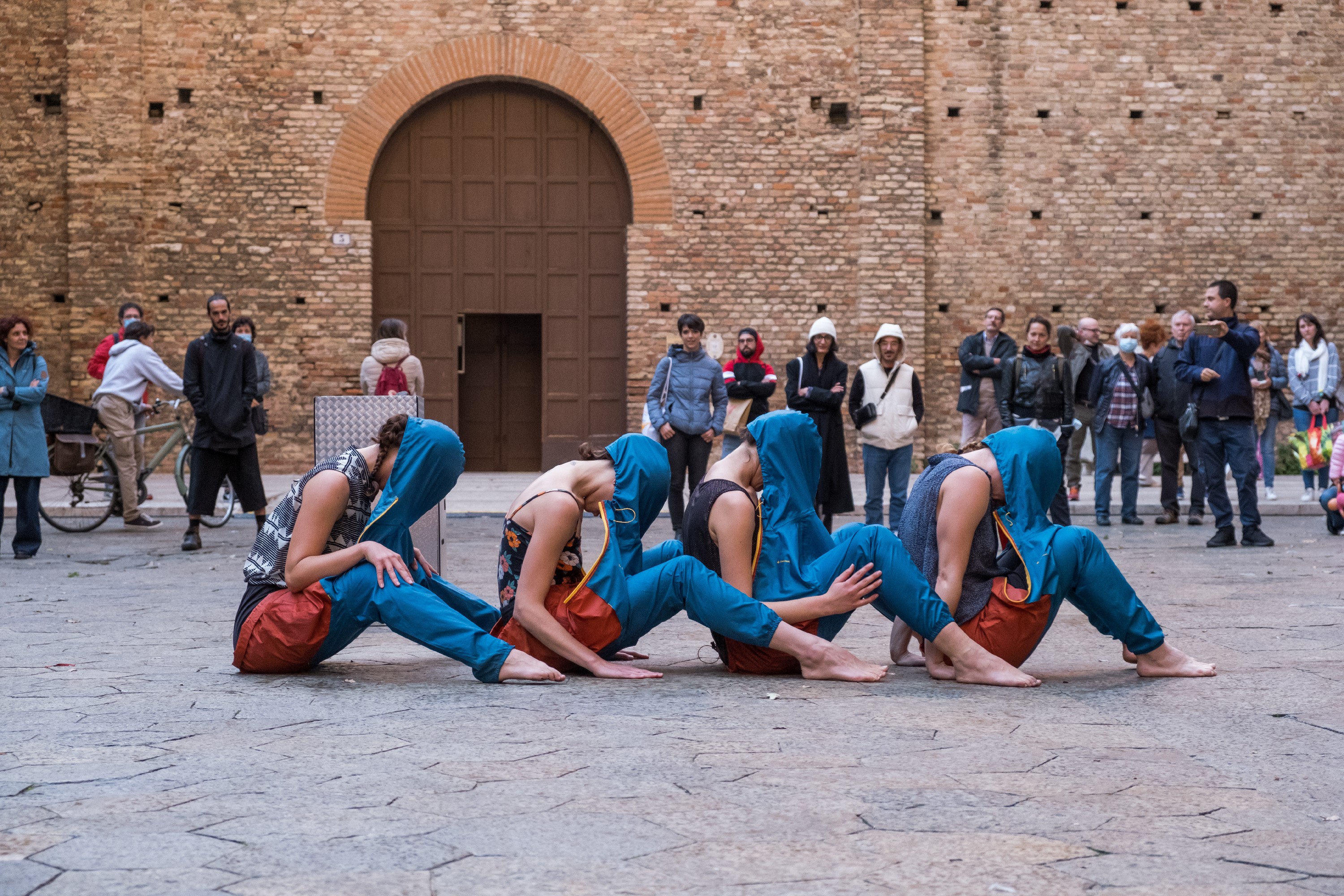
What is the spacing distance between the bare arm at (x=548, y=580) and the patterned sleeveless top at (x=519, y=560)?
0.05 meters

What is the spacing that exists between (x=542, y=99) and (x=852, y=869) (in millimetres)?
14595

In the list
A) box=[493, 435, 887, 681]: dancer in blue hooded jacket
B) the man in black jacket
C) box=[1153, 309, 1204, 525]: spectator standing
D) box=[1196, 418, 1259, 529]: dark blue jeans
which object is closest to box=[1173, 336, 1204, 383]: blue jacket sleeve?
box=[1196, 418, 1259, 529]: dark blue jeans

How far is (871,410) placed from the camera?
9.84 metres

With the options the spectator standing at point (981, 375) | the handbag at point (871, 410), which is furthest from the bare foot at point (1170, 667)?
the spectator standing at point (981, 375)

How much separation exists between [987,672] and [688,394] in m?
5.60

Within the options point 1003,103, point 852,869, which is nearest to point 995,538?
point 852,869

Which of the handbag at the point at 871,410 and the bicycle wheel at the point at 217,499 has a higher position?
the handbag at the point at 871,410

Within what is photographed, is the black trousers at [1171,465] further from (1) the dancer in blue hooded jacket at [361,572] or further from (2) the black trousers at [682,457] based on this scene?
(1) the dancer in blue hooded jacket at [361,572]

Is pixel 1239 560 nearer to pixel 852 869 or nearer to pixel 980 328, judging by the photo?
pixel 852 869

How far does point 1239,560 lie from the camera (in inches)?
336

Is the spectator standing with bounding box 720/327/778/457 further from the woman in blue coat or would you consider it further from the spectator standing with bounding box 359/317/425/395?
the woman in blue coat

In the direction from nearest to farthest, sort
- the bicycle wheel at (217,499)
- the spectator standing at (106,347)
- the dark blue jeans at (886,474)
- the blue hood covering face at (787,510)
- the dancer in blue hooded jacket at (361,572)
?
the dancer in blue hooded jacket at (361,572), the blue hood covering face at (787,510), the dark blue jeans at (886,474), the bicycle wheel at (217,499), the spectator standing at (106,347)

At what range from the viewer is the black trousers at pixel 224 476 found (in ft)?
30.0

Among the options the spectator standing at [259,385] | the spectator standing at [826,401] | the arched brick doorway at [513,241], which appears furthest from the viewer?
the arched brick doorway at [513,241]
